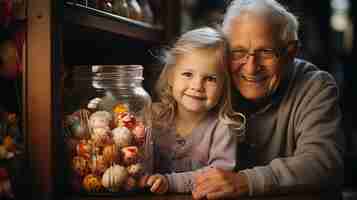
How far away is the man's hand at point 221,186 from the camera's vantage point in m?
0.86

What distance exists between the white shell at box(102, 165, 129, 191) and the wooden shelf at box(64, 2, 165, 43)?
244 mm

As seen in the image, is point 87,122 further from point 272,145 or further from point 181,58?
point 272,145

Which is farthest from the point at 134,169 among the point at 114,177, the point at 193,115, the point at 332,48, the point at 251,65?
the point at 332,48

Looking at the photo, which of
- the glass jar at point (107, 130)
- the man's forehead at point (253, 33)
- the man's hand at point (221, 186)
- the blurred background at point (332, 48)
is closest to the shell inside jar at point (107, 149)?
the glass jar at point (107, 130)

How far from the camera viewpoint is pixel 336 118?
922 millimetres

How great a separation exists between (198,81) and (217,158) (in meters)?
0.13

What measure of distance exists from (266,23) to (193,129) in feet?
0.69

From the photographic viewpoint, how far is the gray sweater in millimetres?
876

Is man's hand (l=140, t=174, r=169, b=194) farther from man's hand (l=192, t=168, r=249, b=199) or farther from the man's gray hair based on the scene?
the man's gray hair

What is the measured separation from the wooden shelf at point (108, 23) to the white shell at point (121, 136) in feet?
0.62

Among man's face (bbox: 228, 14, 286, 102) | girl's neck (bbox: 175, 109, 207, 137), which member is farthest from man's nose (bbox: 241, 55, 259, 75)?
girl's neck (bbox: 175, 109, 207, 137)

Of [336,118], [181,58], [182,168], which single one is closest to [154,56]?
[181,58]

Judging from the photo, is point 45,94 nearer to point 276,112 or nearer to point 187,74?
point 187,74

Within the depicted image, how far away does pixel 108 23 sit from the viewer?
107cm
